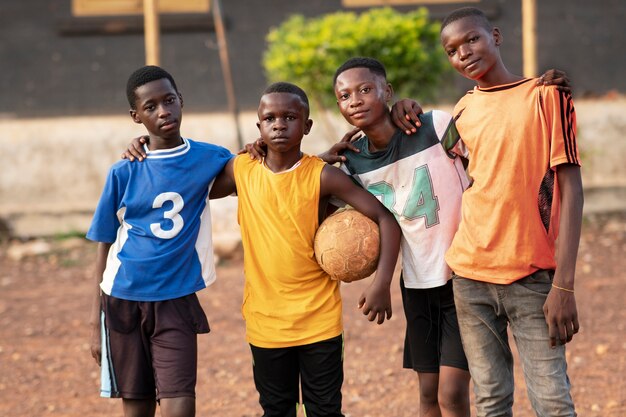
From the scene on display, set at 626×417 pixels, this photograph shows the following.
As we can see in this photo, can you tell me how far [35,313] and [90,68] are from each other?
425 cm

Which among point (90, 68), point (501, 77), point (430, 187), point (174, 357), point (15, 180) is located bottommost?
point (174, 357)

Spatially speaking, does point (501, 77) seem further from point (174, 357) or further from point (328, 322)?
point (174, 357)

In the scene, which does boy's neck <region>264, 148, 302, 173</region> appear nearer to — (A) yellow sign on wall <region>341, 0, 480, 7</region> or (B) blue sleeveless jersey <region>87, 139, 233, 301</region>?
(B) blue sleeveless jersey <region>87, 139, 233, 301</region>

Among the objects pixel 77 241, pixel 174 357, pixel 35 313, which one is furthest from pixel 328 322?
pixel 77 241

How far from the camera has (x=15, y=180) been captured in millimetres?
10359

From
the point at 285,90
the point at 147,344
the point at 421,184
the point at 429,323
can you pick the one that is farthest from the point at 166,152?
the point at 429,323

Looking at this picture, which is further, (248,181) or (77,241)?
(77,241)

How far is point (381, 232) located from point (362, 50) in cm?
559

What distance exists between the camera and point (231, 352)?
18.9ft

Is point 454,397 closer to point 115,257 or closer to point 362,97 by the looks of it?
point 362,97

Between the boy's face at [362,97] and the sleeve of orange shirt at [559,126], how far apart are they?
2.24 ft

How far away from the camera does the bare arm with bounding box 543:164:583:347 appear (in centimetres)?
310

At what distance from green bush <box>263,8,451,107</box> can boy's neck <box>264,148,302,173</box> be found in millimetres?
5221

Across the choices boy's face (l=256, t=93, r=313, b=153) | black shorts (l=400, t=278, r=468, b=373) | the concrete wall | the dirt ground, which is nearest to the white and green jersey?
black shorts (l=400, t=278, r=468, b=373)
